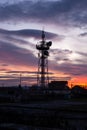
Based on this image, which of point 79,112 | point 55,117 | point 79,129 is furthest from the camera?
point 79,112

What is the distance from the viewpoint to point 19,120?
97.2 feet

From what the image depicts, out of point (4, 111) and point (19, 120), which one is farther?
point (4, 111)

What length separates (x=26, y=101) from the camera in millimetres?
48812

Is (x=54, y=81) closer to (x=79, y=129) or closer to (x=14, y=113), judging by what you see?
(x=14, y=113)

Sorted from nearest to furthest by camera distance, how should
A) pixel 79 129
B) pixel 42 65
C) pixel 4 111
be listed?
pixel 79 129, pixel 4 111, pixel 42 65

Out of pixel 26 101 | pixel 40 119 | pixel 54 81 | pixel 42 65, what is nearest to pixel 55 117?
pixel 40 119

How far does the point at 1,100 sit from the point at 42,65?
15210 millimetres

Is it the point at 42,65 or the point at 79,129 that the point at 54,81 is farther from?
the point at 79,129

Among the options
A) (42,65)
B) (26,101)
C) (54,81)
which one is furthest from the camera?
(54,81)

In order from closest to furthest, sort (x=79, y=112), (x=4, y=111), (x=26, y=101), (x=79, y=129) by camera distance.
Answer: (x=79, y=129)
(x=79, y=112)
(x=4, y=111)
(x=26, y=101)

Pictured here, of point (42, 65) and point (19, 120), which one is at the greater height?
point (42, 65)

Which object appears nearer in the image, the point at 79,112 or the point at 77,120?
the point at 77,120

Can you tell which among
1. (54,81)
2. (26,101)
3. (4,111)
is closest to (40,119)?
(4,111)

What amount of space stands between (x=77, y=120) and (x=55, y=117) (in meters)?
2.57
